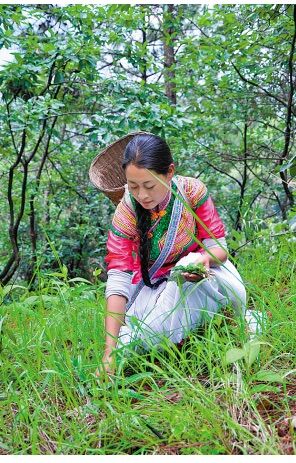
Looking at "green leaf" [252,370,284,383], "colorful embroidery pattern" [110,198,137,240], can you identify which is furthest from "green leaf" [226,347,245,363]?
"colorful embroidery pattern" [110,198,137,240]

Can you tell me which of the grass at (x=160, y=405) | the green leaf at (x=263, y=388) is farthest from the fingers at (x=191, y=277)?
the green leaf at (x=263, y=388)

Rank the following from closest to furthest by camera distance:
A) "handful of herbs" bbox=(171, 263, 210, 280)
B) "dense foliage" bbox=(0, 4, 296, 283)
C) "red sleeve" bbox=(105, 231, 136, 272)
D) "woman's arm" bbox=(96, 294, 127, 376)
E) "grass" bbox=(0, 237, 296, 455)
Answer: "grass" bbox=(0, 237, 296, 455), "woman's arm" bbox=(96, 294, 127, 376), "handful of herbs" bbox=(171, 263, 210, 280), "red sleeve" bbox=(105, 231, 136, 272), "dense foliage" bbox=(0, 4, 296, 283)

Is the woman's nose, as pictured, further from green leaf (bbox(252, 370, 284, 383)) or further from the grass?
green leaf (bbox(252, 370, 284, 383))

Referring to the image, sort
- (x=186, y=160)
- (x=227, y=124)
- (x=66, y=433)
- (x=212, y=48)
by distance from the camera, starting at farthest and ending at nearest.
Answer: (x=227, y=124) < (x=186, y=160) < (x=212, y=48) < (x=66, y=433)

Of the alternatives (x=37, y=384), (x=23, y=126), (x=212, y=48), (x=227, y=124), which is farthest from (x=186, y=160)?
(x=37, y=384)

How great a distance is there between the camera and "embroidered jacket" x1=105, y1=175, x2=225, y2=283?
2.03m

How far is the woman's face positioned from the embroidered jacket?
0.43 feet

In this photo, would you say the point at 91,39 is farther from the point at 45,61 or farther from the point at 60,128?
the point at 60,128

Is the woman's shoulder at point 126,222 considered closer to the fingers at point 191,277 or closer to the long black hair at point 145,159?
the long black hair at point 145,159

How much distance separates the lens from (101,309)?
7.49 feet

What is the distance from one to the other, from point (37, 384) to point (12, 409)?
0.12 meters

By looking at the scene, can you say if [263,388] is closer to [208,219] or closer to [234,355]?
[234,355]

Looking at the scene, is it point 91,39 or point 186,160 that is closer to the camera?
point 91,39

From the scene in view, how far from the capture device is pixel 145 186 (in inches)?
73.0
